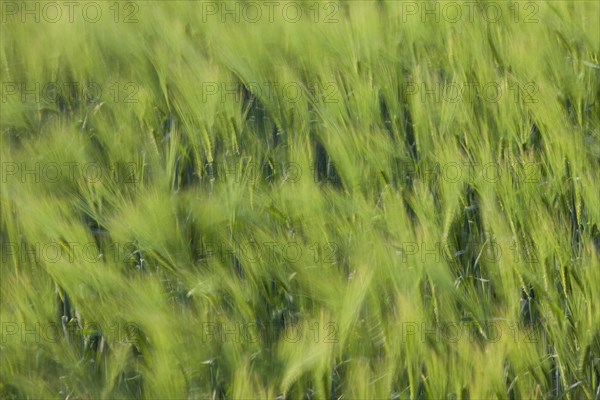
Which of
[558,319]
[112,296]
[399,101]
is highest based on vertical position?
[399,101]

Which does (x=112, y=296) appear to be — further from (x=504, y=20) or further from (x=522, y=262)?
(x=504, y=20)

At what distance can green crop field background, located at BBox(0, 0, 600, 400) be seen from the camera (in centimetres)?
124

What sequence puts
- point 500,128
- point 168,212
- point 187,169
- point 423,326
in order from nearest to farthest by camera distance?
point 423,326, point 168,212, point 500,128, point 187,169

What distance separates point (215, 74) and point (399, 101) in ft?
1.01

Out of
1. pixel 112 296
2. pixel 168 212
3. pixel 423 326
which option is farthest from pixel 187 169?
pixel 423 326

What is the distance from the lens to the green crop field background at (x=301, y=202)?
4.08 feet

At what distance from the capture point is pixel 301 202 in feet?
4.59

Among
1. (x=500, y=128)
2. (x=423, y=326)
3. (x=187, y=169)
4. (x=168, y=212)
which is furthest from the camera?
(x=187, y=169)

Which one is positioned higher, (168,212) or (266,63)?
(266,63)

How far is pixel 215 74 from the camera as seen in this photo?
160cm

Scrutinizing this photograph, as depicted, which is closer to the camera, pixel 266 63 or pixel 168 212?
pixel 168 212

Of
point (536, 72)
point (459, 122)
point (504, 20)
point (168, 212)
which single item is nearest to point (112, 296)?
point (168, 212)

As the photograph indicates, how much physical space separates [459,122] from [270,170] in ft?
1.10

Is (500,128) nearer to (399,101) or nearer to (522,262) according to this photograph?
(399,101)
